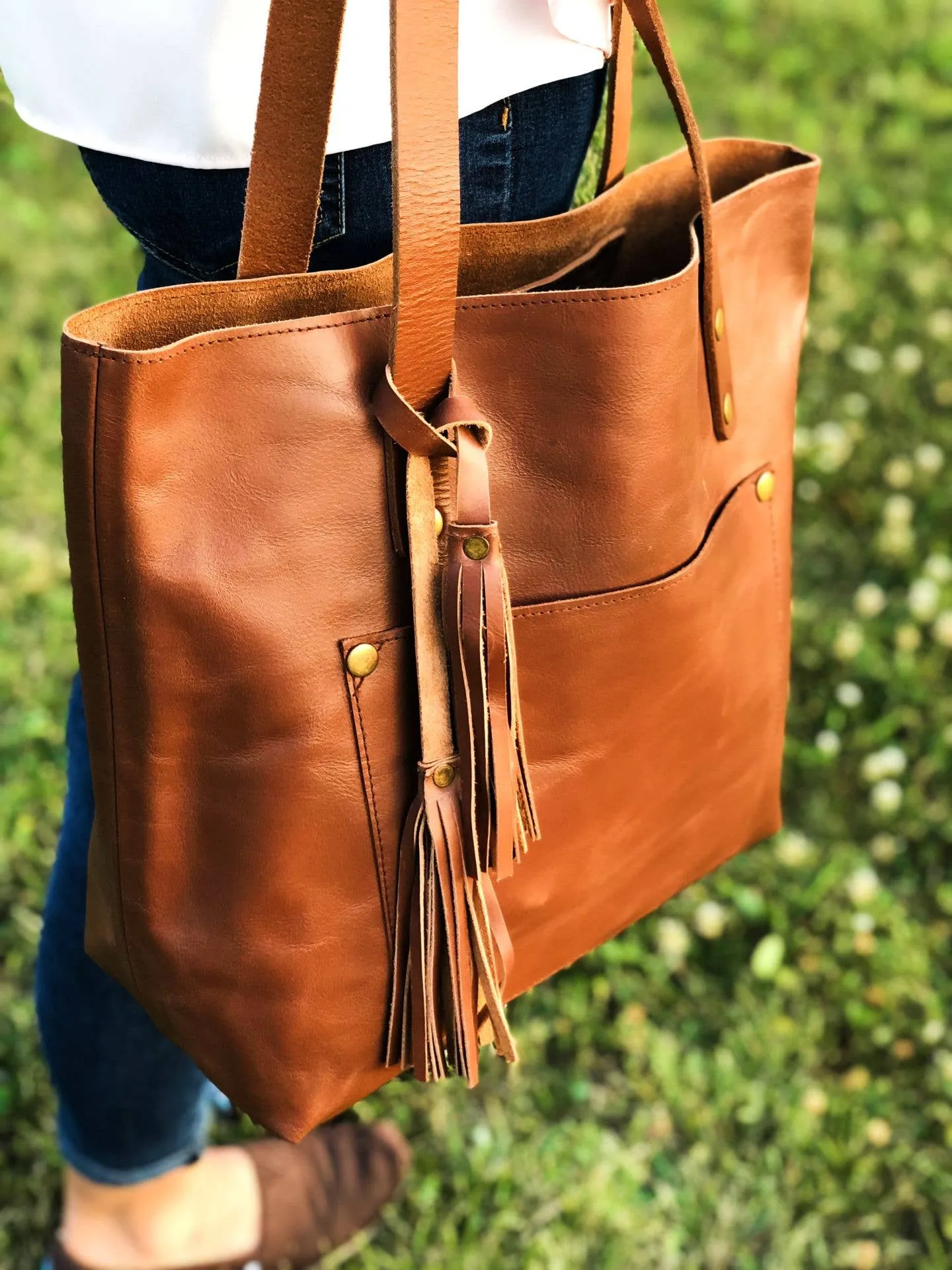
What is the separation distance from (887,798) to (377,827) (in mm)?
1155

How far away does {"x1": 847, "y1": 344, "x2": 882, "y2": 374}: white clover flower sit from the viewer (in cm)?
252

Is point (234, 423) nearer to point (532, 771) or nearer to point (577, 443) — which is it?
point (577, 443)

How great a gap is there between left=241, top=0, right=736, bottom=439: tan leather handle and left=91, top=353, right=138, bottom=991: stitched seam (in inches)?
6.1

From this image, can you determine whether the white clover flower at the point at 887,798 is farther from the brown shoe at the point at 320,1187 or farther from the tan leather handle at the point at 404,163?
the tan leather handle at the point at 404,163

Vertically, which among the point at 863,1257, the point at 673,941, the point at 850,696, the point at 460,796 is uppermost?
the point at 460,796

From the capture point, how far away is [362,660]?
0.87 metres

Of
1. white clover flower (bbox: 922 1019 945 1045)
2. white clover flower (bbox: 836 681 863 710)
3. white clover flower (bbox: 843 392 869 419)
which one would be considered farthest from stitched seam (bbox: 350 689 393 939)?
white clover flower (bbox: 843 392 869 419)

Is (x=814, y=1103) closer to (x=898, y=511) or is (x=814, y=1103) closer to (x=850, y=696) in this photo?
(x=850, y=696)

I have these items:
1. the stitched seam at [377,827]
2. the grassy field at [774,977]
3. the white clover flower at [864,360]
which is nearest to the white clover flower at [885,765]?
the grassy field at [774,977]

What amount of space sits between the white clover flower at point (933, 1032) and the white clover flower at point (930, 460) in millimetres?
1053

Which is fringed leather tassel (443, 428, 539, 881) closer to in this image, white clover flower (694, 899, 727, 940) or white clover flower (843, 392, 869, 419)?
white clover flower (694, 899, 727, 940)

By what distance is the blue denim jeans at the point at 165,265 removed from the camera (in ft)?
2.86

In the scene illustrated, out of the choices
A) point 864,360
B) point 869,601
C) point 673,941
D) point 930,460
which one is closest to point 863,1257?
point 673,941

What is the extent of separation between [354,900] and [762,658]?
0.46 meters
